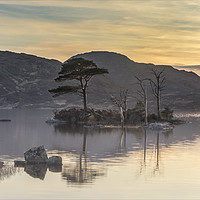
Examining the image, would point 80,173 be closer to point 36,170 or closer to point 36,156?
point 36,170

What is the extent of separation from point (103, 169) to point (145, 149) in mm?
9976

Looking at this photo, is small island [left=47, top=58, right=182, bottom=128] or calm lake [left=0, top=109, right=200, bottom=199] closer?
calm lake [left=0, top=109, right=200, bottom=199]

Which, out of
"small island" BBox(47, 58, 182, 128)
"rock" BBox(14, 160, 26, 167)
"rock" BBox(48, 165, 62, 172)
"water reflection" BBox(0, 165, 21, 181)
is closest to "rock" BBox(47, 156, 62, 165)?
"rock" BBox(48, 165, 62, 172)

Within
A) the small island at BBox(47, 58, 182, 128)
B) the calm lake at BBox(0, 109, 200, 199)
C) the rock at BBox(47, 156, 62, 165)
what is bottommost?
the calm lake at BBox(0, 109, 200, 199)

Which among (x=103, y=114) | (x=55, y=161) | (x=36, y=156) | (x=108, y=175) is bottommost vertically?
(x=108, y=175)

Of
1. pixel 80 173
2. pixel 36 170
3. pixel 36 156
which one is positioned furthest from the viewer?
pixel 36 156

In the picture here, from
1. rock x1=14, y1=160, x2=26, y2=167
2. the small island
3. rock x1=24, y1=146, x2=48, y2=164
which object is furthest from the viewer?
the small island

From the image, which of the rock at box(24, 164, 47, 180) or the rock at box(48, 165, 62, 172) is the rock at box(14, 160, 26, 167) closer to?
the rock at box(24, 164, 47, 180)

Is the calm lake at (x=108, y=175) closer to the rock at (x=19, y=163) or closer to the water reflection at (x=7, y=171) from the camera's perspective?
the water reflection at (x=7, y=171)

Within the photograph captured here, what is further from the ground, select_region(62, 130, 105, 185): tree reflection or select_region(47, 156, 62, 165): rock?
select_region(47, 156, 62, 165): rock

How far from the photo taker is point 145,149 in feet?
102

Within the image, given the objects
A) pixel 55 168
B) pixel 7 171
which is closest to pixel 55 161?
pixel 55 168

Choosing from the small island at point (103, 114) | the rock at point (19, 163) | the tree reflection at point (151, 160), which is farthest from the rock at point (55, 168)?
the small island at point (103, 114)

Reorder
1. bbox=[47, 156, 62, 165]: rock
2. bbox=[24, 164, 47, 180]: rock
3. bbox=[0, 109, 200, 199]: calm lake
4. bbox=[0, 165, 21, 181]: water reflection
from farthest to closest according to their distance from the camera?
bbox=[47, 156, 62, 165]: rock < bbox=[24, 164, 47, 180]: rock < bbox=[0, 165, 21, 181]: water reflection < bbox=[0, 109, 200, 199]: calm lake
